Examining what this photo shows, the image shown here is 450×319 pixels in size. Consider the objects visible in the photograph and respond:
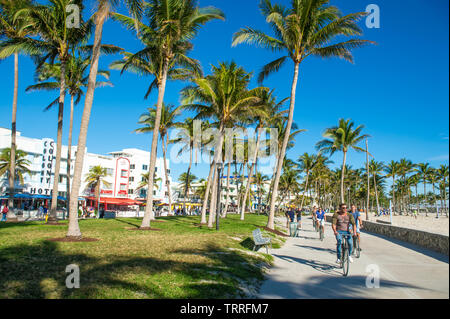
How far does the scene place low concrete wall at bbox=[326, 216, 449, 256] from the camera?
10344 mm

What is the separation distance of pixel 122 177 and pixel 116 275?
57967 millimetres

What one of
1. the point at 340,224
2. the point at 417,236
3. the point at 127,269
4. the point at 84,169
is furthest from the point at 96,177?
the point at 340,224

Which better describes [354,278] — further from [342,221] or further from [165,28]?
[165,28]

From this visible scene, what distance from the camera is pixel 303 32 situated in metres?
18.6

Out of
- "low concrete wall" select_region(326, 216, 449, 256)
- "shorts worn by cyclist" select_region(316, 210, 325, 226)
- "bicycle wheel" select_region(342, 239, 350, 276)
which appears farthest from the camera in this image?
"shorts worn by cyclist" select_region(316, 210, 325, 226)

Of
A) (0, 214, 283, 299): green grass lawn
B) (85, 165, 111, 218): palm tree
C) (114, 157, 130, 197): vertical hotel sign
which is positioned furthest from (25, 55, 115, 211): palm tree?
(114, 157, 130, 197): vertical hotel sign

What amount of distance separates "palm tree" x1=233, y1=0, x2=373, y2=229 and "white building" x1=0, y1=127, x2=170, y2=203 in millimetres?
30290

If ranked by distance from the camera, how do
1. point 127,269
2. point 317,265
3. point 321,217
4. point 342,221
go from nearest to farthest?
1. point 127,269
2. point 342,221
3. point 317,265
4. point 321,217

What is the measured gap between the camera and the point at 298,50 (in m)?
19.1

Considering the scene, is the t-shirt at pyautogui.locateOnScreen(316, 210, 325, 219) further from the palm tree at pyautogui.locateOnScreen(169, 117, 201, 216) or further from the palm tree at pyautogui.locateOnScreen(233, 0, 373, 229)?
the palm tree at pyautogui.locateOnScreen(169, 117, 201, 216)

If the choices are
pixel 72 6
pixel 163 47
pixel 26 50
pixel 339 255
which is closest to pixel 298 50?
pixel 163 47

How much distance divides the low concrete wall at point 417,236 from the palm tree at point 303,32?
6.66 m

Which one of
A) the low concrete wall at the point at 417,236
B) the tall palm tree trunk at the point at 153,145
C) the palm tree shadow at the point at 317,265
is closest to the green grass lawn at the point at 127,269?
the palm tree shadow at the point at 317,265

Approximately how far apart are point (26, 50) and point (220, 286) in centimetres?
1783
